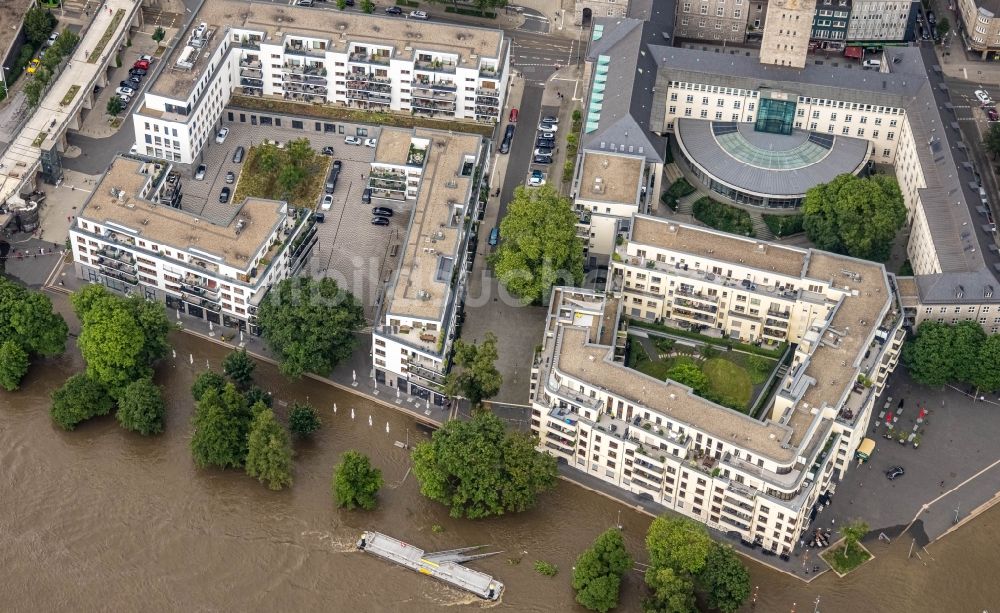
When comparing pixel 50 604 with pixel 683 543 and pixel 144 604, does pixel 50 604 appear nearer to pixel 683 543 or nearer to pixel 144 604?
pixel 144 604

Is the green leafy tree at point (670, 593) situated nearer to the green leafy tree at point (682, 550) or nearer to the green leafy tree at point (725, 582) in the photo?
the green leafy tree at point (682, 550)

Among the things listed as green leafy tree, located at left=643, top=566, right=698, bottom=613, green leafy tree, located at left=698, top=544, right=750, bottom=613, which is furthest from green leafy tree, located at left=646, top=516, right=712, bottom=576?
green leafy tree, located at left=698, top=544, right=750, bottom=613

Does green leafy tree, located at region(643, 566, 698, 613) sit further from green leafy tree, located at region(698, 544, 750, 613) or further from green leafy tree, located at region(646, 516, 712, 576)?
green leafy tree, located at region(698, 544, 750, 613)

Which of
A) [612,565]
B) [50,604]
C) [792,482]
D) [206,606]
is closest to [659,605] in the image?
[612,565]

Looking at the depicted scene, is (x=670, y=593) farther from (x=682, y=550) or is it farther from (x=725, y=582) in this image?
(x=725, y=582)

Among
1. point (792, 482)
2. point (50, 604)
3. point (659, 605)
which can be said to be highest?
point (792, 482)

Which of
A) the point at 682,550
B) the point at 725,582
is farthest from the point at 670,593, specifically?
the point at 725,582
